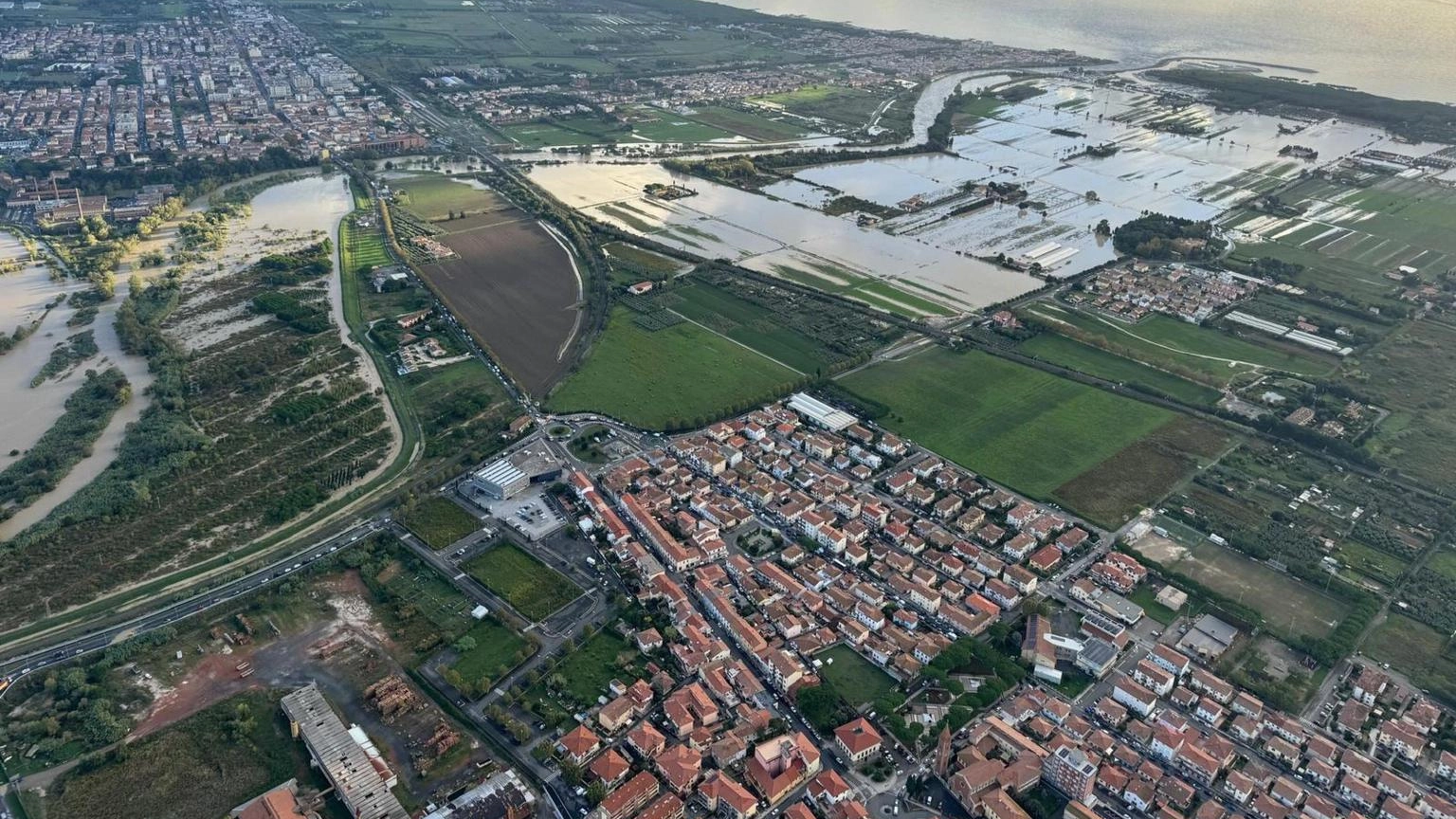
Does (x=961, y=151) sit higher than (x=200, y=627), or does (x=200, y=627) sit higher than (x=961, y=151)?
(x=961, y=151)

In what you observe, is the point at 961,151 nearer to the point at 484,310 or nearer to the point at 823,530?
the point at 484,310

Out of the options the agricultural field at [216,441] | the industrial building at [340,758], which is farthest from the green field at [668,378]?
the industrial building at [340,758]

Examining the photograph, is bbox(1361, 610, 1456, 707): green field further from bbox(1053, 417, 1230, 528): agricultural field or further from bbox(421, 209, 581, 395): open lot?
bbox(421, 209, 581, 395): open lot

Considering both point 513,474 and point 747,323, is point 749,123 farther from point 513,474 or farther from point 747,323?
point 513,474

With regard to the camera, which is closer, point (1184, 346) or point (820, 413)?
point (820, 413)

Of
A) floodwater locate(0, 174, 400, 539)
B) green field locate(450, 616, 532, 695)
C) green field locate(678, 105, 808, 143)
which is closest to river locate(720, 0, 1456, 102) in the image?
green field locate(678, 105, 808, 143)

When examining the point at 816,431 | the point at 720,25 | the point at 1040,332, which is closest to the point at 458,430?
the point at 816,431

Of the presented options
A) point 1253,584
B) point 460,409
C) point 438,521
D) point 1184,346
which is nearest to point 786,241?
point 1184,346
